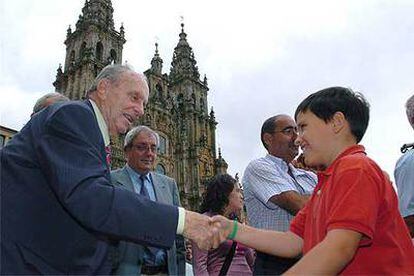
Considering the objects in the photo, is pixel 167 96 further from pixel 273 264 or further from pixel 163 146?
pixel 273 264

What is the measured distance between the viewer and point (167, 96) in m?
43.7

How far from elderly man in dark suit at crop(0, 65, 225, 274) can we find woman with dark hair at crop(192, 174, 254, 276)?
100 inches

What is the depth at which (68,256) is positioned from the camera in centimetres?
243

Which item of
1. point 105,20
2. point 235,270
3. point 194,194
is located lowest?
point 235,270

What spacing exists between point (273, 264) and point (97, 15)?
38.8m

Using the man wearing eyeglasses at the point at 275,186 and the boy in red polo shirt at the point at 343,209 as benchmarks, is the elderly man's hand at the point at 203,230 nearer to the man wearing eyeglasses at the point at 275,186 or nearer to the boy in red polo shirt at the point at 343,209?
the boy in red polo shirt at the point at 343,209

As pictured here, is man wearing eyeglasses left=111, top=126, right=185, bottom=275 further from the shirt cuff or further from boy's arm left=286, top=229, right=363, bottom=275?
boy's arm left=286, top=229, right=363, bottom=275

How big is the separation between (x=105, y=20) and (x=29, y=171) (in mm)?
A: 39851

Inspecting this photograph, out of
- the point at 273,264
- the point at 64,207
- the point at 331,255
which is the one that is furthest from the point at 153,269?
the point at 331,255

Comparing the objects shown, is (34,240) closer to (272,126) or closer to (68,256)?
(68,256)

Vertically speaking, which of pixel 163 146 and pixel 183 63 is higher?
pixel 183 63

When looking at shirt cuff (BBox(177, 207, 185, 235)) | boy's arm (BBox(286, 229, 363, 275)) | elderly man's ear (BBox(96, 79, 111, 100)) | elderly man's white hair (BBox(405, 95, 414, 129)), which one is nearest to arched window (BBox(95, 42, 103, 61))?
elderly man's ear (BBox(96, 79, 111, 100))

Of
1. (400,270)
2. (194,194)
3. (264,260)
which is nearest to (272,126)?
(264,260)

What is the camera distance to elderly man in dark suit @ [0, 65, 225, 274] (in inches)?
92.4
